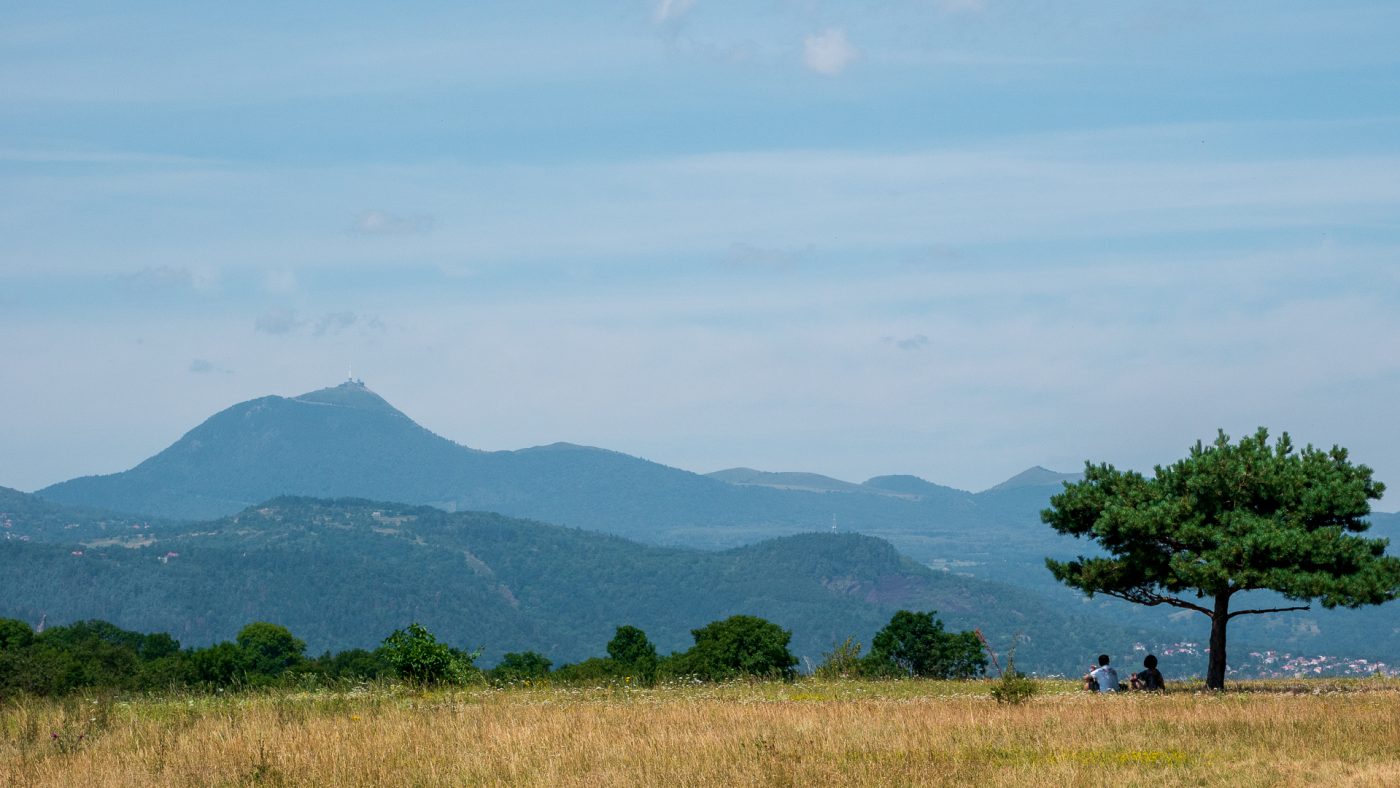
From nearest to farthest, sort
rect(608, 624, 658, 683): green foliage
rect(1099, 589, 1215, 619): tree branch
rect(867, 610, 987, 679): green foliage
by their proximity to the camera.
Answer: rect(1099, 589, 1215, 619): tree branch → rect(608, 624, 658, 683): green foliage → rect(867, 610, 987, 679): green foliage

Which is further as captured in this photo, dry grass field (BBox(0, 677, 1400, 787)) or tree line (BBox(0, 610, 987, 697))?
tree line (BBox(0, 610, 987, 697))

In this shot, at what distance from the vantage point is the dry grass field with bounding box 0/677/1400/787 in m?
17.3

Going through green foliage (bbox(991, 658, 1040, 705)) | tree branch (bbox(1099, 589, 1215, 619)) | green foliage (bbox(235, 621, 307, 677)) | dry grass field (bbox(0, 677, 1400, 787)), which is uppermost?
tree branch (bbox(1099, 589, 1215, 619))

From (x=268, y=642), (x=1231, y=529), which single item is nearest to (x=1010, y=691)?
(x=1231, y=529)

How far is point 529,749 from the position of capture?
64.6 ft

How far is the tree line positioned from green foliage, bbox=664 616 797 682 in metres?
0.06

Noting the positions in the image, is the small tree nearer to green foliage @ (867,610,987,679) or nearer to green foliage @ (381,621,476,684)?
green foliage @ (381,621,476,684)

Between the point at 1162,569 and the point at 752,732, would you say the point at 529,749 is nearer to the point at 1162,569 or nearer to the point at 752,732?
the point at 752,732

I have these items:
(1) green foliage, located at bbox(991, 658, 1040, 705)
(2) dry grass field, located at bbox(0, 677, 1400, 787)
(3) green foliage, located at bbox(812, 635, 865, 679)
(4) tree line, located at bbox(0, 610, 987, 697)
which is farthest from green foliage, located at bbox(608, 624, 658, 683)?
Result: (2) dry grass field, located at bbox(0, 677, 1400, 787)

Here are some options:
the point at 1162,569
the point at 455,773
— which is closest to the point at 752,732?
the point at 455,773

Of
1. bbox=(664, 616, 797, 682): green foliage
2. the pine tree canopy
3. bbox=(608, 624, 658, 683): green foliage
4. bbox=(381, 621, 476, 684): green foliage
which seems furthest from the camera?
bbox=(608, 624, 658, 683): green foliage

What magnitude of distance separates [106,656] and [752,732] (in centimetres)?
8385

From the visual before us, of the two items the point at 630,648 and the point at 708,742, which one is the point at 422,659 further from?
the point at 630,648

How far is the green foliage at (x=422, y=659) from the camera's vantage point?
31781mm
